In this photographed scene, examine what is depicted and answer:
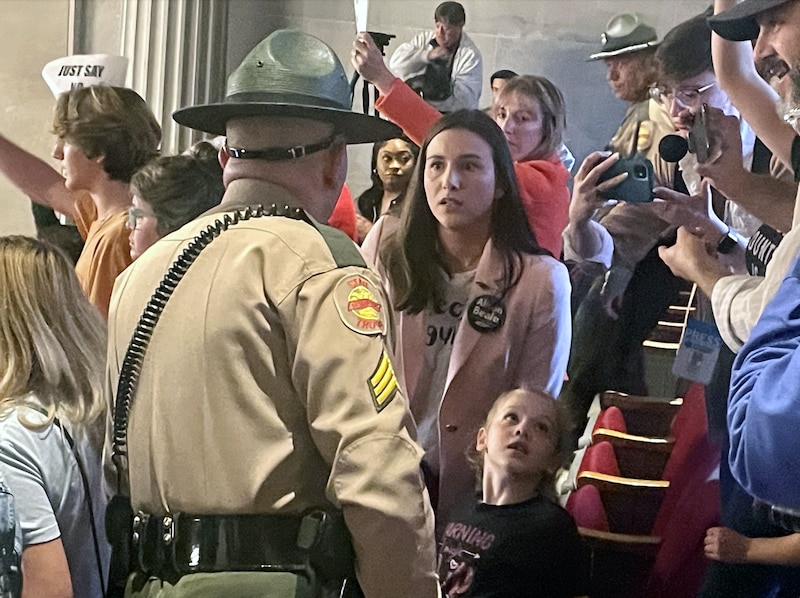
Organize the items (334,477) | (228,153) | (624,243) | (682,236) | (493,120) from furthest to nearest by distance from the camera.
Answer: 1. (493,120)
2. (624,243)
3. (682,236)
4. (228,153)
5. (334,477)

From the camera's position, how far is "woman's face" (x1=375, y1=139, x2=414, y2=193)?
2.31 meters

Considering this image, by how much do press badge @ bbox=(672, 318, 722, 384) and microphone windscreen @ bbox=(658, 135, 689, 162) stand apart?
0.29 meters

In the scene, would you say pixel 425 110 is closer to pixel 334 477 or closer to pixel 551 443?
pixel 551 443

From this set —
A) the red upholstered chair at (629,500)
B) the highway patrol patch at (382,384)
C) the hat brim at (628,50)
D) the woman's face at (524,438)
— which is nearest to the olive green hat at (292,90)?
the highway patrol patch at (382,384)

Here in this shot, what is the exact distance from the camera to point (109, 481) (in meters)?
1.79

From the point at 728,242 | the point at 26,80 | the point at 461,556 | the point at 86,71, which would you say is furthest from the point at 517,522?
the point at 26,80

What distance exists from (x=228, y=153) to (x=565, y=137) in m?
0.69

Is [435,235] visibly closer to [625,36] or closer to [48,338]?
[625,36]

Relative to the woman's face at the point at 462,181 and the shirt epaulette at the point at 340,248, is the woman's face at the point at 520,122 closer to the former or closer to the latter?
the woman's face at the point at 462,181

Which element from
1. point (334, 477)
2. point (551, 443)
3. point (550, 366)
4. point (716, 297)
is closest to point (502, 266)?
point (550, 366)

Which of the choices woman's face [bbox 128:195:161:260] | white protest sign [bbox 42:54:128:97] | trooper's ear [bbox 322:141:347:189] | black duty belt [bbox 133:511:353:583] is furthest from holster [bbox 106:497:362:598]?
white protest sign [bbox 42:54:128:97]

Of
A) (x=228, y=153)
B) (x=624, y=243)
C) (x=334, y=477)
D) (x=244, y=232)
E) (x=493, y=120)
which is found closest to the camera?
(x=334, y=477)

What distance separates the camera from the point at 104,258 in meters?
2.71

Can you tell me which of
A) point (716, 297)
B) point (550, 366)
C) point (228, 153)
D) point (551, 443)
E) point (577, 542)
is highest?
point (228, 153)
